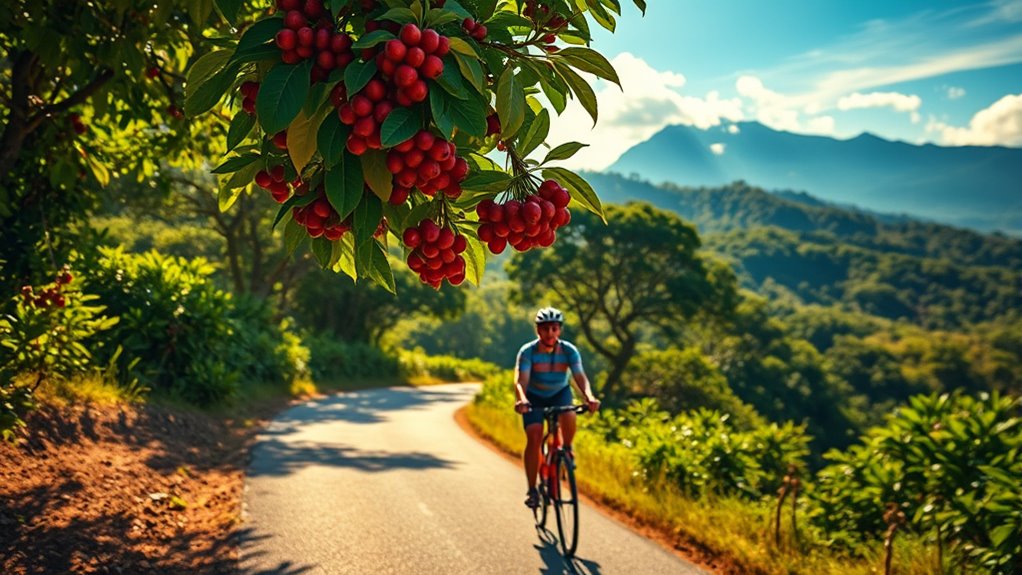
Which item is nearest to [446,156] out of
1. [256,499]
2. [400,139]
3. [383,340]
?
[400,139]

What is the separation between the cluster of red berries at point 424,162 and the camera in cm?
140

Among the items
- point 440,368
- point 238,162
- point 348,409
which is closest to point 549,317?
point 238,162

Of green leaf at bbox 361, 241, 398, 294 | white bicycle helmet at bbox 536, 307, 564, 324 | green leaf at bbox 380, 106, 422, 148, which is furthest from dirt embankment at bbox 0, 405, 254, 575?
green leaf at bbox 380, 106, 422, 148

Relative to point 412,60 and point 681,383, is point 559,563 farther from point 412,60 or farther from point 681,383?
point 681,383

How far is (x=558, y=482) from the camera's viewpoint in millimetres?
5613

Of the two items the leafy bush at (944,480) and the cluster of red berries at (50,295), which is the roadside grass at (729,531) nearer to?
the leafy bush at (944,480)

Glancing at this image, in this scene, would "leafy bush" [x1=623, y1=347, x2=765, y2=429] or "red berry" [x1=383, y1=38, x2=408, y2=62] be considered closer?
"red berry" [x1=383, y1=38, x2=408, y2=62]

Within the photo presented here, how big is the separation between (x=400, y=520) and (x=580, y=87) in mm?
5319

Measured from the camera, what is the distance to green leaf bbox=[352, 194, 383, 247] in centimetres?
151

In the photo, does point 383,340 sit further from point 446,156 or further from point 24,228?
point 446,156

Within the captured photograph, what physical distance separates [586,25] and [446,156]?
30.3 inches

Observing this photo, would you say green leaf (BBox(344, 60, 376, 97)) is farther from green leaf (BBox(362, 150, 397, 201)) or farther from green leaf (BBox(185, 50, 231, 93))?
green leaf (BBox(185, 50, 231, 93))

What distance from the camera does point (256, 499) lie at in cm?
635

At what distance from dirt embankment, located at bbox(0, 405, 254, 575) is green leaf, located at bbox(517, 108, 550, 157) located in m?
3.99
